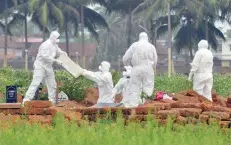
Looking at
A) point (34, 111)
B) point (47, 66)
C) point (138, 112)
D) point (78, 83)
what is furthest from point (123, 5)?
point (138, 112)

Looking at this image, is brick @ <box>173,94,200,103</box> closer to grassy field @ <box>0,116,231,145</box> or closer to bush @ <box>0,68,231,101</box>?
bush @ <box>0,68,231,101</box>

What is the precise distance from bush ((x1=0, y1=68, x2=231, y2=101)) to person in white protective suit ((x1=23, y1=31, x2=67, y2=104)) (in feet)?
2.22

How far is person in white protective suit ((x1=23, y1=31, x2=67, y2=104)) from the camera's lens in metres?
18.5

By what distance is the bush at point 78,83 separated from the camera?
20.2 meters

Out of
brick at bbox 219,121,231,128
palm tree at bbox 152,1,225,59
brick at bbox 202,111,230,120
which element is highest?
palm tree at bbox 152,1,225,59

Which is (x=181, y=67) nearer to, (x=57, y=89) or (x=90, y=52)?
(x=90, y=52)

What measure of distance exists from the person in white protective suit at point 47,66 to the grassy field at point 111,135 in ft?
23.9

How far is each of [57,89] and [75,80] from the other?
1.13 m

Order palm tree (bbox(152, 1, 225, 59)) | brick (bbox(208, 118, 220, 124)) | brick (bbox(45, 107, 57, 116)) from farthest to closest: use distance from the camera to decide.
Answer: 1. palm tree (bbox(152, 1, 225, 59))
2. brick (bbox(45, 107, 57, 116))
3. brick (bbox(208, 118, 220, 124))

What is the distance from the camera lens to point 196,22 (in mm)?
50750

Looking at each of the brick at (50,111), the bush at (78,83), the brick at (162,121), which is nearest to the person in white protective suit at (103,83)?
the bush at (78,83)

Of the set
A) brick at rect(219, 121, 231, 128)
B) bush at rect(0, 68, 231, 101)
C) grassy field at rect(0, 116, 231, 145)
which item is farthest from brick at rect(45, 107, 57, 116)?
bush at rect(0, 68, 231, 101)

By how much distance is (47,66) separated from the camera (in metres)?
18.8

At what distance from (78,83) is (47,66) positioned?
1847 millimetres
